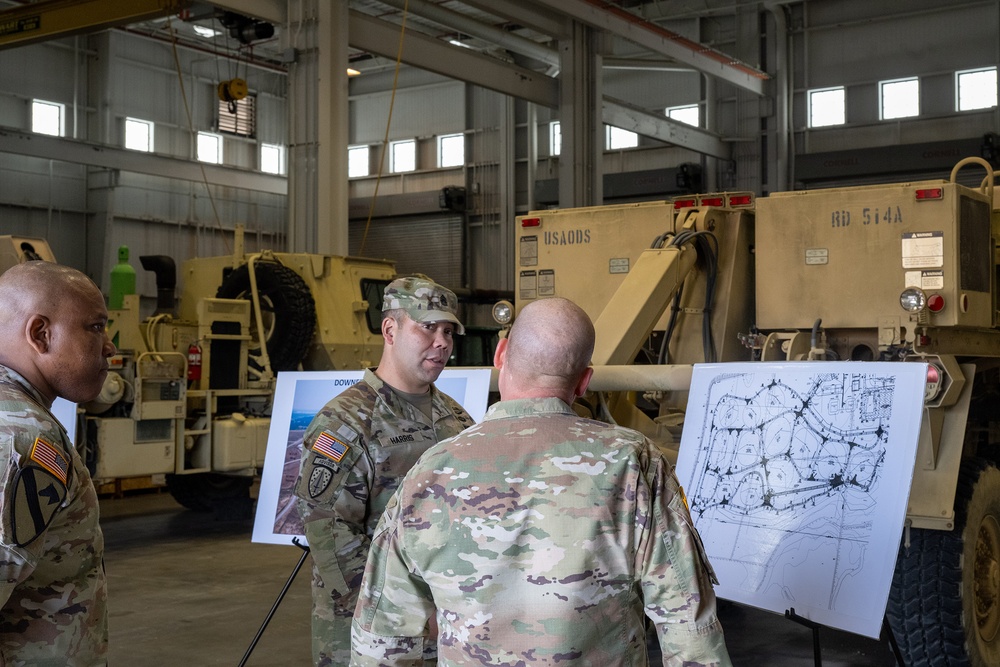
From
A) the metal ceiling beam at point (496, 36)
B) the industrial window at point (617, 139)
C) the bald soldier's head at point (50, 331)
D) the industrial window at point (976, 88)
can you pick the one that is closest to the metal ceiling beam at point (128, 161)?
the metal ceiling beam at point (496, 36)

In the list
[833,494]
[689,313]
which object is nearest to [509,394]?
[833,494]

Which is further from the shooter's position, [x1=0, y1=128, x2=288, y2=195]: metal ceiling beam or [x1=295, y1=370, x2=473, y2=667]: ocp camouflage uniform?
[x1=0, y1=128, x2=288, y2=195]: metal ceiling beam

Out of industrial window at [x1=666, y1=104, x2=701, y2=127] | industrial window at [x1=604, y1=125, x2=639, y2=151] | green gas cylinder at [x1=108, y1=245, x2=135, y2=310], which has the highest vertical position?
industrial window at [x1=666, y1=104, x2=701, y2=127]

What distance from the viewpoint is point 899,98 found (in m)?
19.5

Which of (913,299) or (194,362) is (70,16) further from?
(913,299)

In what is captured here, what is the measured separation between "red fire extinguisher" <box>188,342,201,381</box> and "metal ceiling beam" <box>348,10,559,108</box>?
4543 mm

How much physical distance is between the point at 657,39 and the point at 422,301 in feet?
45.9

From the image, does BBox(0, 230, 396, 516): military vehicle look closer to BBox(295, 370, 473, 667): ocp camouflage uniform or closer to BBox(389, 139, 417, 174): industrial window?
BBox(295, 370, 473, 667): ocp camouflage uniform

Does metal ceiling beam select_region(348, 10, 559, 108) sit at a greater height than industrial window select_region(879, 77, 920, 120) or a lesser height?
lesser

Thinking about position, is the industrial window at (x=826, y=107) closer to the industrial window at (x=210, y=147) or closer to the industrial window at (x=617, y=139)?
the industrial window at (x=617, y=139)

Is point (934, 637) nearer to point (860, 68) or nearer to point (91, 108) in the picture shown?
point (860, 68)

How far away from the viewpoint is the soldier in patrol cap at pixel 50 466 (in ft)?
7.75

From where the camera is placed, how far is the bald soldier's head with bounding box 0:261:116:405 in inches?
99.8

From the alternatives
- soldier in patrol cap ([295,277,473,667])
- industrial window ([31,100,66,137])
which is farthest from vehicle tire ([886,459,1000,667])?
industrial window ([31,100,66,137])
